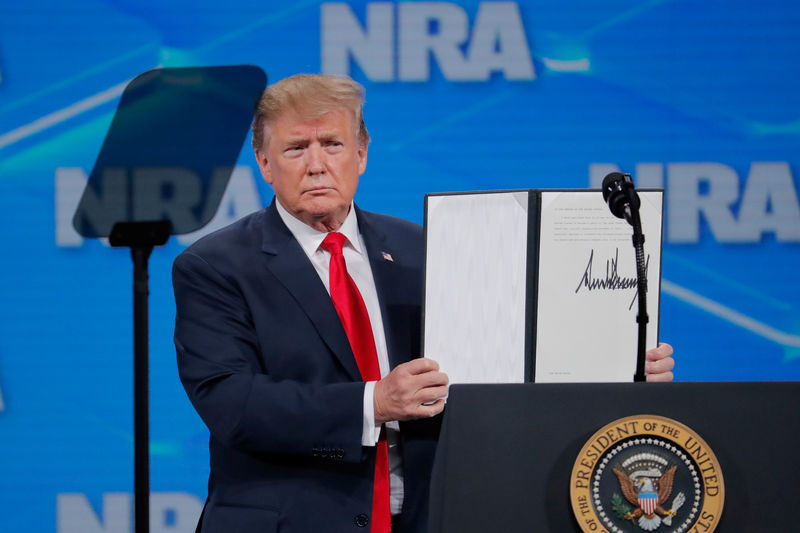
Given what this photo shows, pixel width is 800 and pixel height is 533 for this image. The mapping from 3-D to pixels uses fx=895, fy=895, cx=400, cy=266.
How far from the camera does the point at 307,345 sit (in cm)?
158

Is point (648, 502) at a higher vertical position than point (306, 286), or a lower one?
lower

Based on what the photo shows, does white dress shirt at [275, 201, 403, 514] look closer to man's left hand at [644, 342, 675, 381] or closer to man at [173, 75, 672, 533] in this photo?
man at [173, 75, 672, 533]

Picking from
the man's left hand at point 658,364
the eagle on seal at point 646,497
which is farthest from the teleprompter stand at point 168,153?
the eagle on seal at point 646,497

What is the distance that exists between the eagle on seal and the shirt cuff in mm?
510

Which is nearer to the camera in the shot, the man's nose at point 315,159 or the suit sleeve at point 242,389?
the suit sleeve at point 242,389

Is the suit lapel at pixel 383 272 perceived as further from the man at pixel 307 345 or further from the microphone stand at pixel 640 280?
the microphone stand at pixel 640 280

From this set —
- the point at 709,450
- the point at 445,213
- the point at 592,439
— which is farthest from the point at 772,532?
the point at 445,213

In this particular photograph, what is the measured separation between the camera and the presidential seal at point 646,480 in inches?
41.3

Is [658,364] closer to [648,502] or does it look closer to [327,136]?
[648,502]

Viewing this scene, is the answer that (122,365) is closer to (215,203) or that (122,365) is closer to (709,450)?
(215,203)

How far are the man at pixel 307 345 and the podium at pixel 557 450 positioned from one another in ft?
0.97

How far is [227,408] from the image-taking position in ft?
4.95

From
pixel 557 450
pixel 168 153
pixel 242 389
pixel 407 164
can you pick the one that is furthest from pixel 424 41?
pixel 557 450

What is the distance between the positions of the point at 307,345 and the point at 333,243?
23cm
